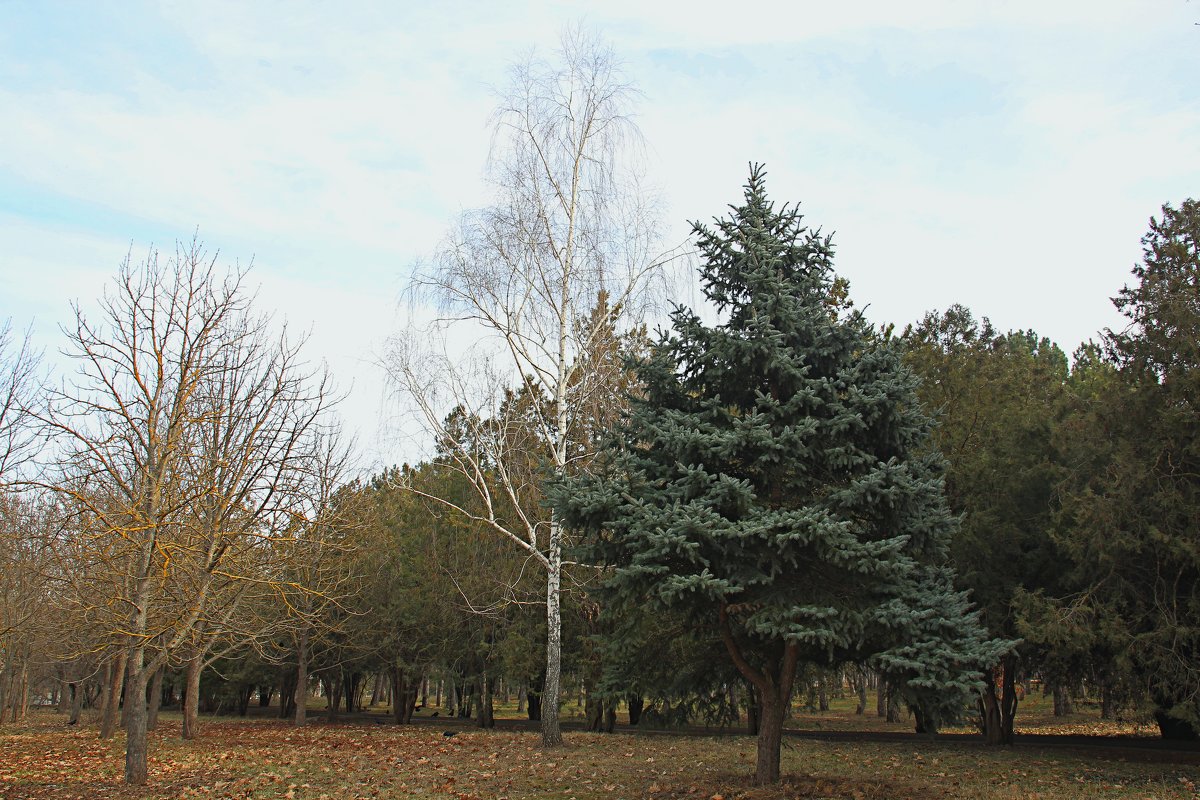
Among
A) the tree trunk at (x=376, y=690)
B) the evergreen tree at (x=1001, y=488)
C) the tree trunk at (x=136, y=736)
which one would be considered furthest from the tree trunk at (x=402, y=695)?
the evergreen tree at (x=1001, y=488)

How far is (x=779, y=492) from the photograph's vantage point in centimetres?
1178

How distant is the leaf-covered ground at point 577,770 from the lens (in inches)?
469

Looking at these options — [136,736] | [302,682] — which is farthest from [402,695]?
[136,736]

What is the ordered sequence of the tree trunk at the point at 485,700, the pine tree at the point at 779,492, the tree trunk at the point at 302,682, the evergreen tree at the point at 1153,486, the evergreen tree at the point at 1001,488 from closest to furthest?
the pine tree at the point at 779,492 < the evergreen tree at the point at 1153,486 < the evergreen tree at the point at 1001,488 < the tree trunk at the point at 302,682 < the tree trunk at the point at 485,700

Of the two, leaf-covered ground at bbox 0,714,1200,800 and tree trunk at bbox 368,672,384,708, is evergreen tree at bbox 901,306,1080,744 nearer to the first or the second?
leaf-covered ground at bbox 0,714,1200,800

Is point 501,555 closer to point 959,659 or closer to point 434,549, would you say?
point 434,549

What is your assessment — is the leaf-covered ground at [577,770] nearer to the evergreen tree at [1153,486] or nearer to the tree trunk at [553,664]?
the tree trunk at [553,664]

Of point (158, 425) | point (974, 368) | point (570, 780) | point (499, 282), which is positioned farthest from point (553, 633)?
point (974, 368)

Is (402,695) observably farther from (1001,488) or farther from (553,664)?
(1001,488)

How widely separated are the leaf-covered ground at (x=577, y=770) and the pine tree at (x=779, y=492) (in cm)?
213

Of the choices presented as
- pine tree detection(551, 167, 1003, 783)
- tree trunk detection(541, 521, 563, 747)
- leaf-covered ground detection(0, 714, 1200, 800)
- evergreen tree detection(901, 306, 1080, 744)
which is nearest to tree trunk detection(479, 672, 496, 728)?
leaf-covered ground detection(0, 714, 1200, 800)

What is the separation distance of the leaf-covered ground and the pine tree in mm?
2134

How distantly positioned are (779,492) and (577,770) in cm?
694

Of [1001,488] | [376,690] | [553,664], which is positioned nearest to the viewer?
[553,664]
